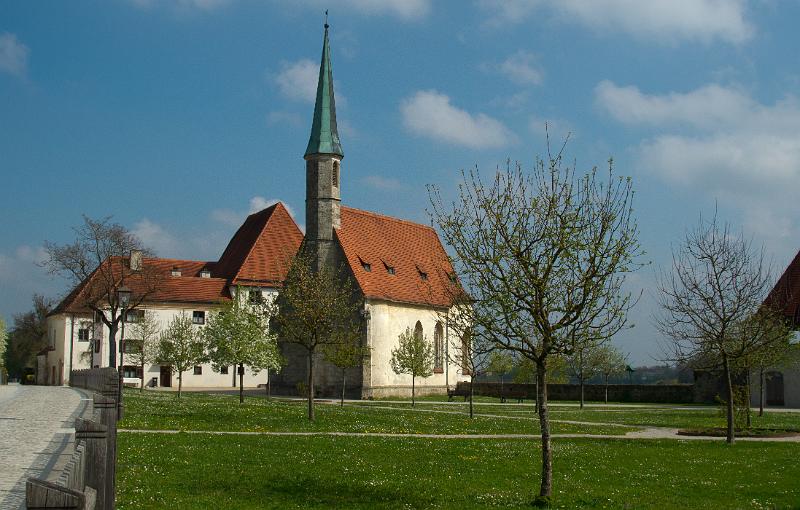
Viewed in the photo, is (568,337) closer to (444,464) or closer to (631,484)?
(631,484)

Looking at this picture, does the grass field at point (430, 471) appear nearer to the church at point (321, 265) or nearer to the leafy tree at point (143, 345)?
the church at point (321, 265)

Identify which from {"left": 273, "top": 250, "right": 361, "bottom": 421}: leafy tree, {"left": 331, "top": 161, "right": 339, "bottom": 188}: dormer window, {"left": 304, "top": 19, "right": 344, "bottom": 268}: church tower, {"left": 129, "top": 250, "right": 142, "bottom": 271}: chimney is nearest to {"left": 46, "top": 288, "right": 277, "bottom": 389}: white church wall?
{"left": 129, "top": 250, "right": 142, "bottom": 271}: chimney

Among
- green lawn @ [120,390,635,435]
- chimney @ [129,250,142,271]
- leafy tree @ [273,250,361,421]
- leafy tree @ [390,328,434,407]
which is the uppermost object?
chimney @ [129,250,142,271]

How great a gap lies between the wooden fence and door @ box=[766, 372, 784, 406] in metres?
53.6

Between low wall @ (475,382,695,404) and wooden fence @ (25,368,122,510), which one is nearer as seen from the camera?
wooden fence @ (25,368,122,510)

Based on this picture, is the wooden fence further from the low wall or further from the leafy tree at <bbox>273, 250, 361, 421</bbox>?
the low wall

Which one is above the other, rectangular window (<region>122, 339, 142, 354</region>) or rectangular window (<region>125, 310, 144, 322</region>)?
rectangular window (<region>125, 310, 144, 322</region>)

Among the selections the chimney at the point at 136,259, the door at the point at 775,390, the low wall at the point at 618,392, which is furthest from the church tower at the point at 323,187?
the door at the point at 775,390

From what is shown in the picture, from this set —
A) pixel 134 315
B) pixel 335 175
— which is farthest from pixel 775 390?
pixel 134 315

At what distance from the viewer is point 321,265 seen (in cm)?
5572

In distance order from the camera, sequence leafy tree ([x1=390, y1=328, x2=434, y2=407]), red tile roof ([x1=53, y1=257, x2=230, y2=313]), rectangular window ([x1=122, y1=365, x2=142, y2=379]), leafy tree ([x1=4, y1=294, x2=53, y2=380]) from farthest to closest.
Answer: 1. leafy tree ([x1=4, y1=294, x2=53, y2=380])
2. rectangular window ([x1=122, y1=365, x2=142, y2=379])
3. red tile roof ([x1=53, y1=257, x2=230, y2=313])
4. leafy tree ([x1=390, y1=328, x2=434, y2=407])

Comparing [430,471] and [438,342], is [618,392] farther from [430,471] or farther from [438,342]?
[430,471]

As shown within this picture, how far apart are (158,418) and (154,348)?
3645 cm

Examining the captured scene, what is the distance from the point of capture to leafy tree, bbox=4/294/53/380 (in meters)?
97.3
